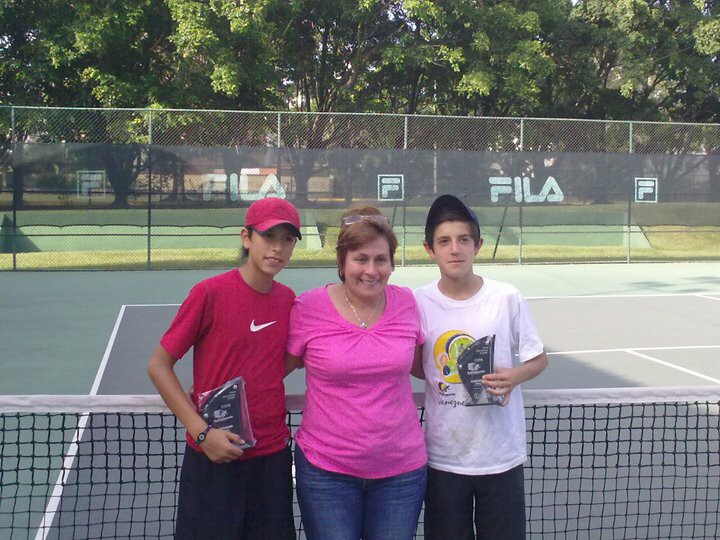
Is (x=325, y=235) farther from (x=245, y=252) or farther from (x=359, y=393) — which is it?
(x=359, y=393)

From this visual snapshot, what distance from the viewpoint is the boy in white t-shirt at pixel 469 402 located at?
257 cm

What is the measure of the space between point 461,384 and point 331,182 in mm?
13504

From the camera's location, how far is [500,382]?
253 cm

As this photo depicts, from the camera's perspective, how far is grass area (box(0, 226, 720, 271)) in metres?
15.8

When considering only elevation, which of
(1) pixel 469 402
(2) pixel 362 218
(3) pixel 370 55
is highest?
(3) pixel 370 55

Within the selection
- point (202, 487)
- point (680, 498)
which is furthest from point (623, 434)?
point (202, 487)

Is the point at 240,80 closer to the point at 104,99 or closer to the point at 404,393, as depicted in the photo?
the point at 104,99

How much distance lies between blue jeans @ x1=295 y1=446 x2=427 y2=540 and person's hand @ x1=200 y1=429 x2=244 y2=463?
21 cm

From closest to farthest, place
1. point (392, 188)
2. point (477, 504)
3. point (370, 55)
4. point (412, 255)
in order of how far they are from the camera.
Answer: point (477, 504), point (392, 188), point (412, 255), point (370, 55)

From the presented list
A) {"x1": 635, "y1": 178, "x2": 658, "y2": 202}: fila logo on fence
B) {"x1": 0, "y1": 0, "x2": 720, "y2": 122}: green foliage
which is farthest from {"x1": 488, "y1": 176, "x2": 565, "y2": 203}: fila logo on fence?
{"x1": 0, "y1": 0, "x2": 720, "y2": 122}: green foliage

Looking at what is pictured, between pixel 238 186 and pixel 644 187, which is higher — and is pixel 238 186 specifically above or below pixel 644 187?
below

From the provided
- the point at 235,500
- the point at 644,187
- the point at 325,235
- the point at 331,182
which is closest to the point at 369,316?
the point at 235,500

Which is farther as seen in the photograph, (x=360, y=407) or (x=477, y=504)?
(x=477, y=504)

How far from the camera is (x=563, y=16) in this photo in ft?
81.7
